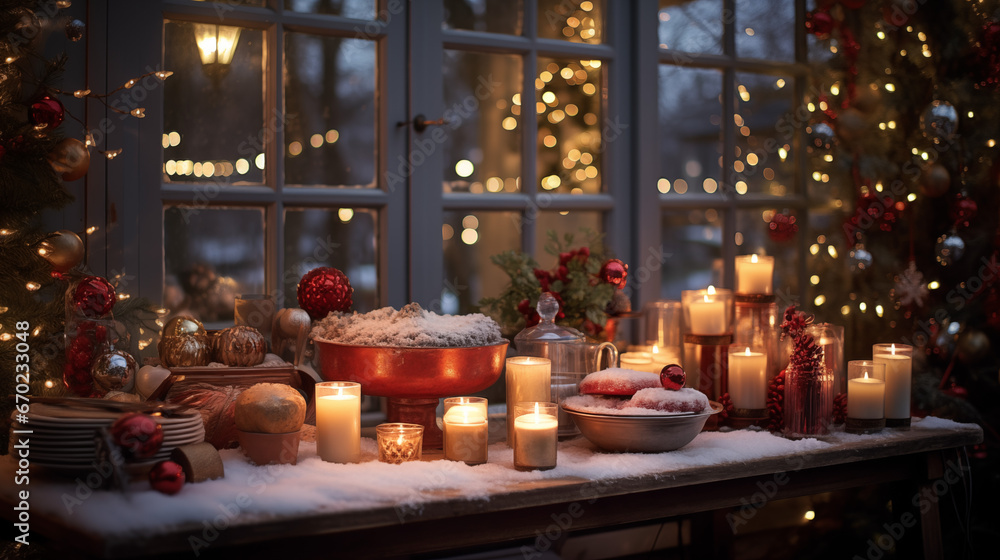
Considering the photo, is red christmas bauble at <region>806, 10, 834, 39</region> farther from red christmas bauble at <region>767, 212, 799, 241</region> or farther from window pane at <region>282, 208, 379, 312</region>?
window pane at <region>282, 208, 379, 312</region>

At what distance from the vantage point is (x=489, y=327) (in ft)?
5.40

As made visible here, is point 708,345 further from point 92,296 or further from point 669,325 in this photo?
point 92,296

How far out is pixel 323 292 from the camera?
173 centimetres

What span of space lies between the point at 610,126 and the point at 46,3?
58.3 inches

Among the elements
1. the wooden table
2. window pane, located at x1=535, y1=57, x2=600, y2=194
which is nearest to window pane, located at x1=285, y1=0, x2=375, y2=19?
window pane, located at x1=535, y1=57, x2=600, y2=194

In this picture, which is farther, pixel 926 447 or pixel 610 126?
pixel 610 126

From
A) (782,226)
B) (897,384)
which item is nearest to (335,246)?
(782,226)

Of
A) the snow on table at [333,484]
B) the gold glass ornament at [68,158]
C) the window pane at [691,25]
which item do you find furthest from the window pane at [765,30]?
the gold glass ornament at [68,158]

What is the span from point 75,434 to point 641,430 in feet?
3.18

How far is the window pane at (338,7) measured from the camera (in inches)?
81.9

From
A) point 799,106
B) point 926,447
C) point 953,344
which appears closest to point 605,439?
point 926,447

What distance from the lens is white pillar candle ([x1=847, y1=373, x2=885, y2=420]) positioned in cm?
175

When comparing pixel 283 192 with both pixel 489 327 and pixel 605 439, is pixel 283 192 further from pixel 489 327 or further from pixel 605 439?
pixel 605 439

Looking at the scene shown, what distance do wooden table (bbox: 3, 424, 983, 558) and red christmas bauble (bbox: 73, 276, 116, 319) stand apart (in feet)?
Answer: 1.11
